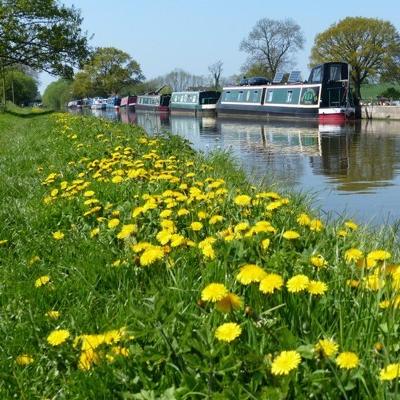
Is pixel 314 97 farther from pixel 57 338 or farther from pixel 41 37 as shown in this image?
pixel 57 338

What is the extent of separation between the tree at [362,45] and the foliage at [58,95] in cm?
7790

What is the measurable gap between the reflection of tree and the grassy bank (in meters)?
8.28

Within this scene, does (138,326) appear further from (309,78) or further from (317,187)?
(309,78)

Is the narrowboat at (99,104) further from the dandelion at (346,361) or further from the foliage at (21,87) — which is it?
the dandelion at (346,361)

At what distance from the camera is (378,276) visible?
2.29 meters

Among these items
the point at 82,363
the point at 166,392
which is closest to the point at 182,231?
the point at 82,363

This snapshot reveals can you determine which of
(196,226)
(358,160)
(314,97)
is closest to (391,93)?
(314,97)

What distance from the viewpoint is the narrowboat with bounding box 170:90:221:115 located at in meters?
52.9

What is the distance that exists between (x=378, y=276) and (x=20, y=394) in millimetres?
1518

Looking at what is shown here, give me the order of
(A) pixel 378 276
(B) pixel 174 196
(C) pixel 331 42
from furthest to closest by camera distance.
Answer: (C) pixel 331 42
(B) pixel 174 196
(A) pixel 378 276

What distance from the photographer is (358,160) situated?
15.9 metres

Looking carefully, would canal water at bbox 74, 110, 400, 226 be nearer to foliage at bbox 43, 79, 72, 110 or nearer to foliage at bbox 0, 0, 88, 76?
foliage at bbox 0, 0, 88, 76

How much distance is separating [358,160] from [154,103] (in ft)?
174

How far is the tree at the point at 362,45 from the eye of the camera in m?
54.6
